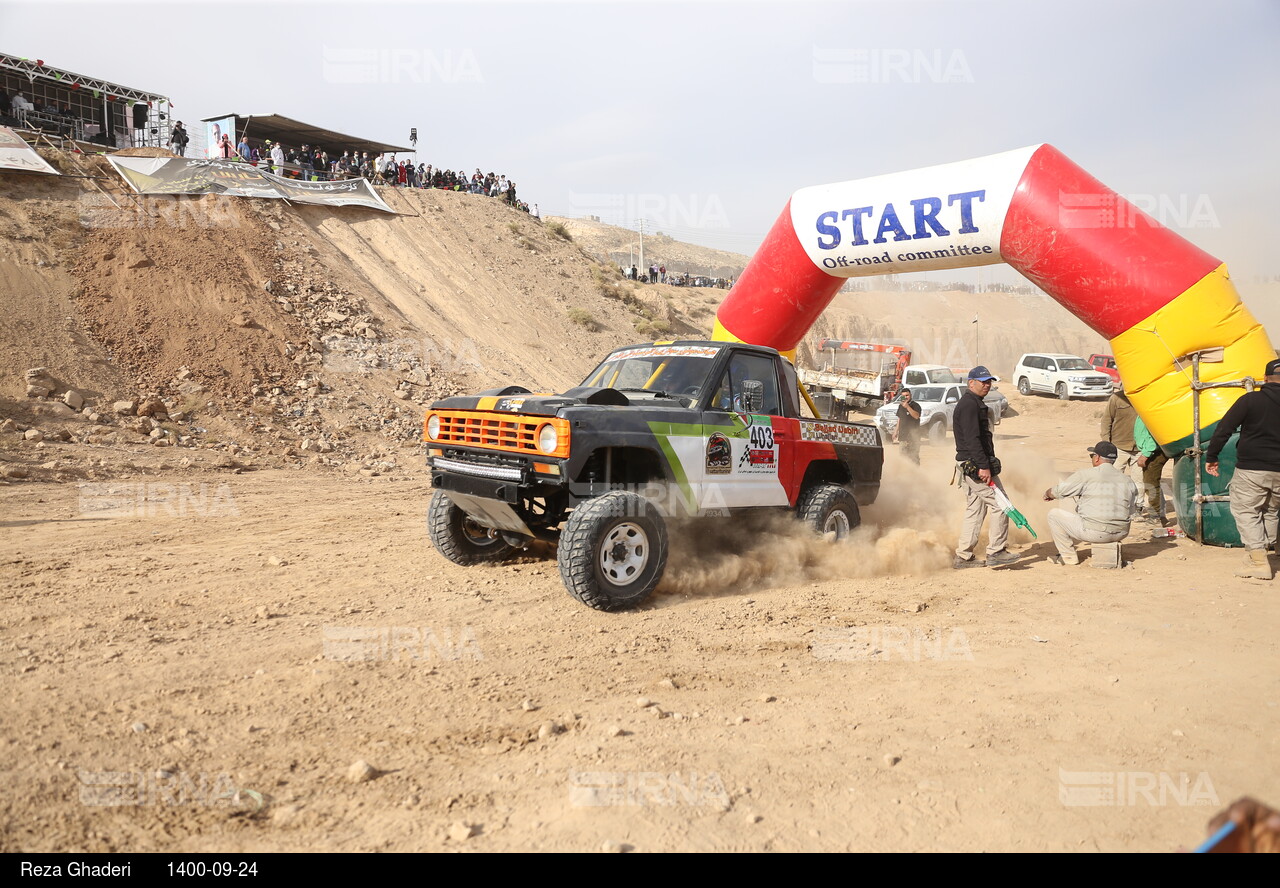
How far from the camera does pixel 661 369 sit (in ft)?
22.4

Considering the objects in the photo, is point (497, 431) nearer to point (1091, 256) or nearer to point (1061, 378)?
point (1091, 256)

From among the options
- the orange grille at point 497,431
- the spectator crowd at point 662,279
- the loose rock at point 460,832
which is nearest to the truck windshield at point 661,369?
the orange grille at point 497,431

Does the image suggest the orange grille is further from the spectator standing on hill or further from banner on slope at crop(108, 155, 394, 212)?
the spectator standing on hill

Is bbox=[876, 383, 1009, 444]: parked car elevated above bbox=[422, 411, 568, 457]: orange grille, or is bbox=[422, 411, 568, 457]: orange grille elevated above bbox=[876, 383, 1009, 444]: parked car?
bbox=[422, 411, 568, 457]: orange grille

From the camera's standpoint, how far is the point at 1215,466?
23.0 feet

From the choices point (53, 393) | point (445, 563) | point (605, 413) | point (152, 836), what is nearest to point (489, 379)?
point (53, 393)

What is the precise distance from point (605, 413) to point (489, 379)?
1568 cm

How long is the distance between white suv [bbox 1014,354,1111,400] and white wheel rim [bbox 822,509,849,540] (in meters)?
24.0

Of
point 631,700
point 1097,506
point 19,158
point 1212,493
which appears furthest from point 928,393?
point 19,158

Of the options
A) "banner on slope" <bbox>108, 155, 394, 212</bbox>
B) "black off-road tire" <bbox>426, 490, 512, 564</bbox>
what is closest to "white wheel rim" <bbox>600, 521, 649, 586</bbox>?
"black off-road tire" <bbox>426, 490, 512, 564</bbox>

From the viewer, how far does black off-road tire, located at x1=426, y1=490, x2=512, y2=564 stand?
6805mm

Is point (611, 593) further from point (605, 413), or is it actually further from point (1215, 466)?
point (1215, 466)

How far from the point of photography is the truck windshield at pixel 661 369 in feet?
21.7

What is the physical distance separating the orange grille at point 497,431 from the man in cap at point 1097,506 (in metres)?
4.93
